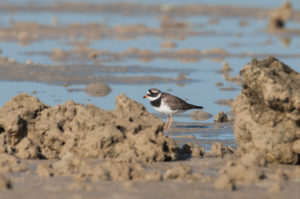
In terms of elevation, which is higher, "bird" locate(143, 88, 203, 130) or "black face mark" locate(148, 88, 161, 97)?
"black face mark" locate(148, 88, 161, 97)

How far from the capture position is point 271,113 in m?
8.35

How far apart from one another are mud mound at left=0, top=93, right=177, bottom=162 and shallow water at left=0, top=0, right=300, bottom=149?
2414mm

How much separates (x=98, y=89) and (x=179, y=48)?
9806 mm

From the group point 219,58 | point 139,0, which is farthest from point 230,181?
point 139,0

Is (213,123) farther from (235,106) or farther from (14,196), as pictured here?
(14,196)

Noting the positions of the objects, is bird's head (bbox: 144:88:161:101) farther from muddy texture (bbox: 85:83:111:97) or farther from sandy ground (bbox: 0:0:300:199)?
muddy texture (bbox: 85:83:111:97)

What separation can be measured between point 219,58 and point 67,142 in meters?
15.1

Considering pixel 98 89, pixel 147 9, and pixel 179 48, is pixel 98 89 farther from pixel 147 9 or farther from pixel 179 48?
pixel 147 9

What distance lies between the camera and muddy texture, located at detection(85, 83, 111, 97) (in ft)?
52.7

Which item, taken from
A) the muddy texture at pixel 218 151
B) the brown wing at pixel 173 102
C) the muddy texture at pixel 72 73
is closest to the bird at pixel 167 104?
the brown wing at pixel 173 102

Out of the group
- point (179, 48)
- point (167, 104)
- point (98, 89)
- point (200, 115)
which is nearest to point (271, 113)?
point (167, 104)

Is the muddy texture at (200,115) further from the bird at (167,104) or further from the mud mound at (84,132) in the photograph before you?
the mud mound at (84,132)

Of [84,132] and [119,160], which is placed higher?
[84,132]

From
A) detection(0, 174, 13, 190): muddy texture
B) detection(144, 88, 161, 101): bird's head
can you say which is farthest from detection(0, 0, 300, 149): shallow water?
detection(0, 174, 13, 190): muddy texture
